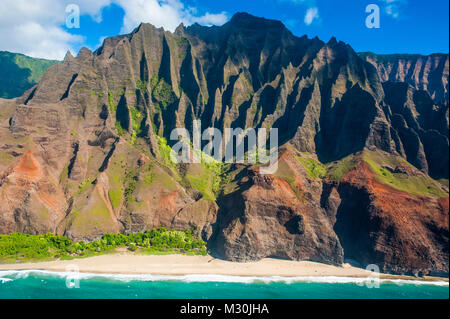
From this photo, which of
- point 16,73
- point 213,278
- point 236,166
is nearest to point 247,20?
point 236,166

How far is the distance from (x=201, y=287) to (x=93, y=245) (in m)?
35.7

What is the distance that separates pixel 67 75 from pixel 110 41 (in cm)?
3311

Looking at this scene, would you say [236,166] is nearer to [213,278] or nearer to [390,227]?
[213,278]

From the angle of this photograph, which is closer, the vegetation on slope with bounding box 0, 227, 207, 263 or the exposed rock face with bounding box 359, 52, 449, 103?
the vegetation on slope with bounding box 0, 227, 207, 263

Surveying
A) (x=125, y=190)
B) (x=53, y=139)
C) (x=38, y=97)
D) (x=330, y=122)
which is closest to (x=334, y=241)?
(x=330, y=122)

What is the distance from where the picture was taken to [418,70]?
6545 inches

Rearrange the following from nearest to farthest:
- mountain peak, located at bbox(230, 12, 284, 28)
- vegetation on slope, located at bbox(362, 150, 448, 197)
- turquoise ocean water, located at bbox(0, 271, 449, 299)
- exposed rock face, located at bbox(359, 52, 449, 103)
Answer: turquoise ocean water, located at bbox(0, 271, 449, 299) → vegetation on slope, located at bbox(362, 150, 448, 197) → exposed rock face, located at bbox(359, 52, 449, 103) → mountain peak, located at bbox(230, 12, 284, 28)

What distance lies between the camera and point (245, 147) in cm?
13088

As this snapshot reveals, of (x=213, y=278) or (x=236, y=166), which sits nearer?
(x=213, y=278)

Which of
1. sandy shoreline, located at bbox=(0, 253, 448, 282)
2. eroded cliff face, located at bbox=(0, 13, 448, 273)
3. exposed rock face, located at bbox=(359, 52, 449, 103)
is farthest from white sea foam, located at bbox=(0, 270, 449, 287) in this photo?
exposed rock face, located at bbox=(359, 52, 449, 103)

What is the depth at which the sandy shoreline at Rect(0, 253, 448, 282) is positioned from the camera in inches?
2970

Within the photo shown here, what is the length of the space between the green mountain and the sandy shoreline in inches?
5270

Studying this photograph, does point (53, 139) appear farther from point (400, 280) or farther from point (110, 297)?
point (400, 280)

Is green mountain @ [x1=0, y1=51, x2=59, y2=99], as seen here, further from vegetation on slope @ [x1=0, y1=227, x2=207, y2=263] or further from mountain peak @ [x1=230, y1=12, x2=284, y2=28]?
mountain peak @ [x1=230, y1=12, x2=284, y2=28]
